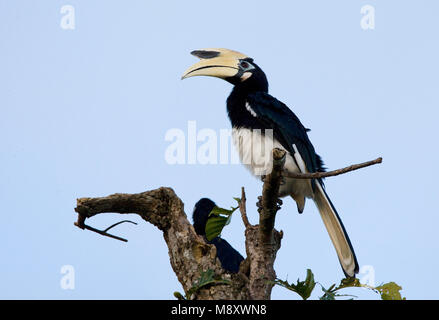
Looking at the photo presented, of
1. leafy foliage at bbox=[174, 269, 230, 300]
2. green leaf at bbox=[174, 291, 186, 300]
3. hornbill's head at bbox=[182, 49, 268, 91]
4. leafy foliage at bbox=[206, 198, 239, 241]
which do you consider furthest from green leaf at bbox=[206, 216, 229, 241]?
hornbill's head at bbox=[182, 49, 268, 91]

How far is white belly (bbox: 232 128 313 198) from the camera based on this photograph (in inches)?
247

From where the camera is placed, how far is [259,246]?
5.12 metres

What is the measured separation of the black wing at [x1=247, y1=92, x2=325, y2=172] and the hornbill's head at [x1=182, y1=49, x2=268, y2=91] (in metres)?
0.51

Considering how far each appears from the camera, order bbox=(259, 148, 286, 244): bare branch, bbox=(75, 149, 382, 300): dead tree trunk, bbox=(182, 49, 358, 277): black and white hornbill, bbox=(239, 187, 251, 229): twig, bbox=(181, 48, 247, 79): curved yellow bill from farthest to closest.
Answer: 1. bbox=(181, 48, 247, 79): curved yellow bill
2. bbox=(182, 49, 358, 277): black and white hornbill
3. bbox=(239, 187, 251, 229): twig
4. bbox=(75, 149, 382, 300): dead tree trunk
5. bbox=(259, 148, 286, 244): bare branch

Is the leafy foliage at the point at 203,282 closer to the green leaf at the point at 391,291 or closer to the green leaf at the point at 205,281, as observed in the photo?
the green leaf at the point at 205,281

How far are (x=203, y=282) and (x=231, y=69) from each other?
2992 mm

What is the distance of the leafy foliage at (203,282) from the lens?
189 inches

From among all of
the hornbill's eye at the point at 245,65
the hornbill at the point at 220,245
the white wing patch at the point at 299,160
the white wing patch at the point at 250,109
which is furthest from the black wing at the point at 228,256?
the hornbill's eye at the point at 245,65

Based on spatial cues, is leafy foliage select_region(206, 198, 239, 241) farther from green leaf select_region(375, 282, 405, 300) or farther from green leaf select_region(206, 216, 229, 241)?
green leaf select_region(375, 282, 405, 300)

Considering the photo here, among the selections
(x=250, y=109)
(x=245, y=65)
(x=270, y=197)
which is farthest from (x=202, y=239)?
(x=245, y=65)

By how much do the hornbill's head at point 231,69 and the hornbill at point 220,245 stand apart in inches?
69.8

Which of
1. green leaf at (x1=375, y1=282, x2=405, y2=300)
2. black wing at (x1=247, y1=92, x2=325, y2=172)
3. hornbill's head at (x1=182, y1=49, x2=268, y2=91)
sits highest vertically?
hornbill's head at (x1=182, y1=49, x2=268, y2=91)
